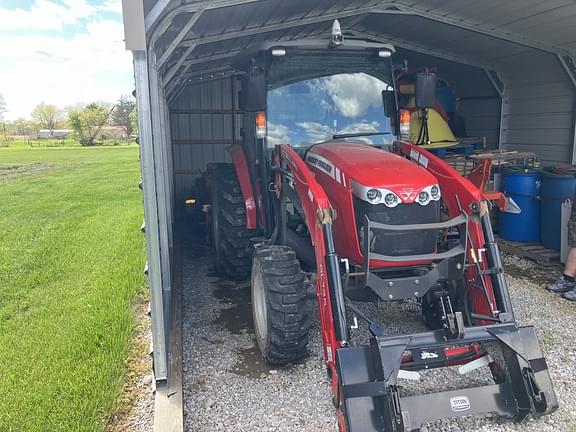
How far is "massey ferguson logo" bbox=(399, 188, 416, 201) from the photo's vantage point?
3.20 m

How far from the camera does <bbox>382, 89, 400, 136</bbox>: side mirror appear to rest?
4.30 meters

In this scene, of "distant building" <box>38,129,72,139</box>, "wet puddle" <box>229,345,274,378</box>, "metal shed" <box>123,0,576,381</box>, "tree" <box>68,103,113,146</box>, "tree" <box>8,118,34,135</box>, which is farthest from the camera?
"tree" <box>8,118,34,135</box>

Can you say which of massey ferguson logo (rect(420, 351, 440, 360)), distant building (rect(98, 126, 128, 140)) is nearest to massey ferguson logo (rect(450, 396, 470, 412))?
massey ferguson logo (rect(420, 351, 440, 360))

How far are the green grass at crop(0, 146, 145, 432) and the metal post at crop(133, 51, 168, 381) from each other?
16.5 inches

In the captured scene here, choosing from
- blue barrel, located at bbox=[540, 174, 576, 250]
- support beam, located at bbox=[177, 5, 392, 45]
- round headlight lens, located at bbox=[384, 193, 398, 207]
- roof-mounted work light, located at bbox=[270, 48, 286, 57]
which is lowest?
blue barrel, located at bbox=[540, 174, 576, 250]

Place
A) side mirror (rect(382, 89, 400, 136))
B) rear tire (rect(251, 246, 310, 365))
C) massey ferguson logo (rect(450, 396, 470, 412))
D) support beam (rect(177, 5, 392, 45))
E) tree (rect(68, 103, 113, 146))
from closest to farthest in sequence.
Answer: massey ferguson logo (rect(450, 396, 470, 412))
rear tire (rect(251, 246, 310, 365))
side mirror (rect(382, 89, 400, 136))
support beam (rect(177, 5, 392, 45))
tree (rect(68, 103, 113, 146))

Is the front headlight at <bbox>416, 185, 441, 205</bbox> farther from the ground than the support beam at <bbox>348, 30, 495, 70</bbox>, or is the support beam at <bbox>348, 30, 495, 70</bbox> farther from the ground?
the support beam at <bbox>348, 30, 495, 70</bbox>

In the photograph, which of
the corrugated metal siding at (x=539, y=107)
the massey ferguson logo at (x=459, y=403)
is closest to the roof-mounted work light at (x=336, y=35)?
the massey ferguson logo at (x=459, y=403)

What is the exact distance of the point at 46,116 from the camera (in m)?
85.8

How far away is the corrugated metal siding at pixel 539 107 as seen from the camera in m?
6.96

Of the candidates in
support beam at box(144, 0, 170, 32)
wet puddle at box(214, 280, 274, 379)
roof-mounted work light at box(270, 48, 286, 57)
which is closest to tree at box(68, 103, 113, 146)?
wet puddle at box(214, 280, 274, 379)

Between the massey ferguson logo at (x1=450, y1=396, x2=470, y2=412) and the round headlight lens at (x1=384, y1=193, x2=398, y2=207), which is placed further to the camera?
the round headlight lens at (x1=384, y1=193, x2=398, y2=207)

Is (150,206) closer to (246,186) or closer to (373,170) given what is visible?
(373,170)

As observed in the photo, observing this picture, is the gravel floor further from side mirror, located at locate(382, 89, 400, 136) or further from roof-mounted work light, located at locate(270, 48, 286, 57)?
roof-mounted work light, located at locate(270, 48, 286, 57)
